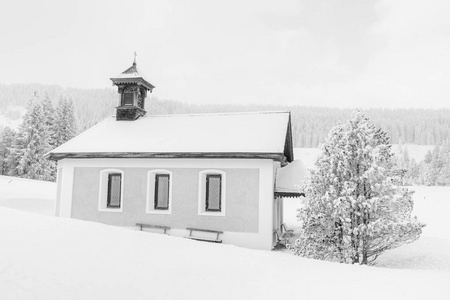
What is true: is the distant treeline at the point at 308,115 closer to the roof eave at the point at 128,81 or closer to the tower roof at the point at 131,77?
the tower roof at the point at 131,77

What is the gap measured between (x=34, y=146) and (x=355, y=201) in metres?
41.3

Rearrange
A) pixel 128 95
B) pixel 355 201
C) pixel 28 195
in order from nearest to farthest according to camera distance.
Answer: pixel 355 201
pixel 128 95
pixel 28 195

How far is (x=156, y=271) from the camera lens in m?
8.89

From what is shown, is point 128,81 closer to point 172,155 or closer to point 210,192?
point 172,155

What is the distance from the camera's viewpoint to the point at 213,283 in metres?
8.55

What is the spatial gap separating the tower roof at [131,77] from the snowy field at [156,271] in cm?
1018

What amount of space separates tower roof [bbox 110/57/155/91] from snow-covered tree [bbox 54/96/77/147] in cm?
2962

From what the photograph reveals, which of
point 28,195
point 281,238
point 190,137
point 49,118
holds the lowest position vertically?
point 281,238

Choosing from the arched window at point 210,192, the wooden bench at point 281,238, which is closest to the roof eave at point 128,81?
the arched window at point 210,192

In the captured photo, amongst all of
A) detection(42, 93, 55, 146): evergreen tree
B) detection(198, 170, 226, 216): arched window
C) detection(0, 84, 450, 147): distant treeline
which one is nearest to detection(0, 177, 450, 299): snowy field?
detection(198, 170, 226, 216): arched window

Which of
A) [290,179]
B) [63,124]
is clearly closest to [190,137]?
[290,179]

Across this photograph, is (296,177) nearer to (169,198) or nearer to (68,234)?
(169,198)

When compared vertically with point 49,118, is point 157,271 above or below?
below

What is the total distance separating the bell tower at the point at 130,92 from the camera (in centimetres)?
2139
